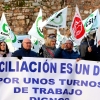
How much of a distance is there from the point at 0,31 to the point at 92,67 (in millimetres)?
2708

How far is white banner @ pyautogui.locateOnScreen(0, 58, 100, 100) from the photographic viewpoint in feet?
20.8

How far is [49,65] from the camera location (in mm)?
6387

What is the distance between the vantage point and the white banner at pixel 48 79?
20.8 ft

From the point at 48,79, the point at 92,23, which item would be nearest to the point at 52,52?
the point at 48,79

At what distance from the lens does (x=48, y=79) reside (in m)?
6.36

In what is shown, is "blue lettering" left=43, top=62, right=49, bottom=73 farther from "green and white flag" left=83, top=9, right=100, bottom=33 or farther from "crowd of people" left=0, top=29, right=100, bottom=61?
"green and white flag" left=83, top=9, right=100, bottom=33

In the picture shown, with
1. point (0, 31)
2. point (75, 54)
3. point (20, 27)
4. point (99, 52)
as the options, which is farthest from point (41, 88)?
point (20, 27)

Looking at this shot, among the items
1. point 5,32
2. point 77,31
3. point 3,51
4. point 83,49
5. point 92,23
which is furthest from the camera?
point 5,32

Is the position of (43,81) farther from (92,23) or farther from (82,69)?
(92,23)

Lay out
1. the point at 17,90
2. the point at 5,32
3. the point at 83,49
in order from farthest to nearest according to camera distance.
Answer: the point at 5,32
the point at 83,49
the point at 17,90

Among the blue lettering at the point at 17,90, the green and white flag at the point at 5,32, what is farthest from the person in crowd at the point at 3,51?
the green and white flag at the point at 5,32

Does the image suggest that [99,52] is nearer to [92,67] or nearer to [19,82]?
[92,67]

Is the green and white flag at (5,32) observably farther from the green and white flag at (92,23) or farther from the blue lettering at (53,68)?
the blue lettering at (53,68)

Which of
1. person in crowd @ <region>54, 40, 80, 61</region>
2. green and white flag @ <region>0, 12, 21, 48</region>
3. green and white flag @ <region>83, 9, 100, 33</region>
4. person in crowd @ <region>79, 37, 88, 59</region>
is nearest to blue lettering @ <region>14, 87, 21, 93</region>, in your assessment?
person in crowd @ <region>54, 40, 80, 61</region>
